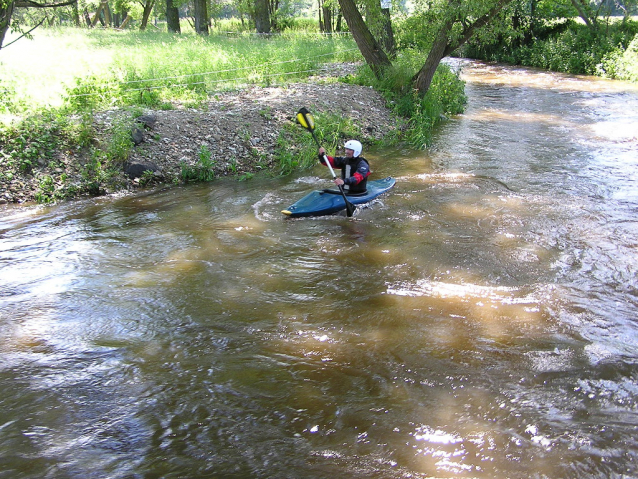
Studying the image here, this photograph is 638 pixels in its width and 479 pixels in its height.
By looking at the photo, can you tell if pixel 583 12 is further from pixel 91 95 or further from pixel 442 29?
pixel 91 95

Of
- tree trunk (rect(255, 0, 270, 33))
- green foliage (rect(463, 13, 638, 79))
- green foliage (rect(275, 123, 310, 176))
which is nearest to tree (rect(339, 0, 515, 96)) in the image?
green foliage (rect(275, 123, 310, 176))

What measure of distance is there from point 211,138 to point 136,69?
3.61m

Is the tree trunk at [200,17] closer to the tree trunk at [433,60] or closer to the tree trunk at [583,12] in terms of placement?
the tree trunk at [433,60]

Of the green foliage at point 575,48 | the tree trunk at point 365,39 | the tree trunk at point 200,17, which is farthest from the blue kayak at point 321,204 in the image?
the tree trunk at point 200,17

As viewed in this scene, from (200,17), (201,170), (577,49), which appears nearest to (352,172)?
(201,170)

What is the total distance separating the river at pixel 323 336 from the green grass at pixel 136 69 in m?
2.75

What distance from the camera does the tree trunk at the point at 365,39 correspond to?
40.0ft

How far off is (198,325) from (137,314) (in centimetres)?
65

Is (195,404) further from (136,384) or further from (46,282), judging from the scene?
(46,282)

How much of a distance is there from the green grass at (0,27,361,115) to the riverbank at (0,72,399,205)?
0.67 metres

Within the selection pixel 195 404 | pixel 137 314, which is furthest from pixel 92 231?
pixel 195 404

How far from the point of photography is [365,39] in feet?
41.3

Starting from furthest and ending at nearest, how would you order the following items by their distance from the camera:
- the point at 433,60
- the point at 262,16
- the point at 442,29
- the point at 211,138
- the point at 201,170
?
the point at 262,16 → the point at 433,60 → the point at 442,29 → the point at 211,138 → the point at 201,170

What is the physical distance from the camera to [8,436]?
10.5ft
